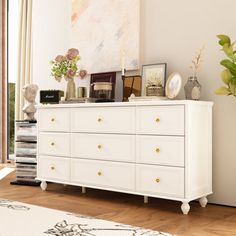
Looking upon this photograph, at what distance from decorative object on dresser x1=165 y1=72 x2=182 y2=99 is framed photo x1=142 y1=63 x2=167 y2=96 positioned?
0.52 feet

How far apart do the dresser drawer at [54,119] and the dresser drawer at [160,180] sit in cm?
89

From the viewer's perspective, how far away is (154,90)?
10.7 feet

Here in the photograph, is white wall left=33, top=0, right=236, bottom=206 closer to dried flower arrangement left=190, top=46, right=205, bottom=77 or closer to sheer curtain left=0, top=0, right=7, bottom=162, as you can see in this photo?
dried flower arrangement left=190, top=46, right=205, bottom=77

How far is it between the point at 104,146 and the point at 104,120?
0.22m

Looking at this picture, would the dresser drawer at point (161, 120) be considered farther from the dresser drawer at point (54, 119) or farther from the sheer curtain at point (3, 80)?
the sheer curtain at point (3, 80)

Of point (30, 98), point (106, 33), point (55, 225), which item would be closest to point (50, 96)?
point (30, 98)

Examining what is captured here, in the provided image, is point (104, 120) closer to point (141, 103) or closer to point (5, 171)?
point (141, 103)

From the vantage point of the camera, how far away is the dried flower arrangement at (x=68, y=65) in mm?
3824

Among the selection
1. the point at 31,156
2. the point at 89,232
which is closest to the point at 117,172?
the point at 89,232

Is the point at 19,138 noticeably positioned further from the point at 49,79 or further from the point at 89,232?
the point at 89,232

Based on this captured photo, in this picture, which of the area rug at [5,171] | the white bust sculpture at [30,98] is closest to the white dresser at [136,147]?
the white bust sculpture at [30,98]

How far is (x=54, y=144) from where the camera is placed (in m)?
3.62

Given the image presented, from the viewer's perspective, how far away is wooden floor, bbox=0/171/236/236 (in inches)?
97.6

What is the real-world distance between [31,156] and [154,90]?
155cm
